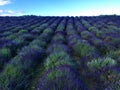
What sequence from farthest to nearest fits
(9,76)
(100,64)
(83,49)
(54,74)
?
1. (83,49)
2. (100,64)
3. (9,76)
4. (54,74)

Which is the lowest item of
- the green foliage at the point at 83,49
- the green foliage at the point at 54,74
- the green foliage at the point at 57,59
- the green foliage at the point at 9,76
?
the green foliage at the point at 83,49

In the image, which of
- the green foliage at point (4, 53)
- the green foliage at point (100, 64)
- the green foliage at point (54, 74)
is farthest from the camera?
the green foliage at point (4, 53)

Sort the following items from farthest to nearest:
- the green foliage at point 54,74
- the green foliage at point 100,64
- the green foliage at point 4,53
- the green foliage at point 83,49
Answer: the green foliage at point 83,49 < the green foliage at point 4,53 < the green foliage at point 100,64 < the green foliage at point 54,74

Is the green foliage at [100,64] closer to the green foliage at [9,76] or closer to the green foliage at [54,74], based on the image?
the green foliage at [54,74]

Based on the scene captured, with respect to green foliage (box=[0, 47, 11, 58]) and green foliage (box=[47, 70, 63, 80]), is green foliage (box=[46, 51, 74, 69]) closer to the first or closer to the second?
green foliage (box=[47, 70, 63, 80])

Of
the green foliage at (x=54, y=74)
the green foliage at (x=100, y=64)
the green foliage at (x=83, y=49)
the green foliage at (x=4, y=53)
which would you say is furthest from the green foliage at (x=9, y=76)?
the green foliage at (x=83, y=49)

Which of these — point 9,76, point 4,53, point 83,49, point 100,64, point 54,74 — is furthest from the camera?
point 83,49

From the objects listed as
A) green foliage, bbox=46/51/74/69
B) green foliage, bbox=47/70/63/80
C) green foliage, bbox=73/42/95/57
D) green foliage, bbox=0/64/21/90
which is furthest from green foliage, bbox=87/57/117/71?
green foliage, bbox=0/64/21/90

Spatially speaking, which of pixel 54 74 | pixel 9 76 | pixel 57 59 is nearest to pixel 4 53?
pixel 57 59

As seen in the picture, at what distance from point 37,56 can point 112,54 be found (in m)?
2.86

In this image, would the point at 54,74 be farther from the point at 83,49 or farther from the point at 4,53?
the point at 83,49

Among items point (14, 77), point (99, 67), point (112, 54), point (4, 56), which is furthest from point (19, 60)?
point (112, 54)

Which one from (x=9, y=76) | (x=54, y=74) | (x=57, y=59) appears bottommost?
(x=57, y=59)

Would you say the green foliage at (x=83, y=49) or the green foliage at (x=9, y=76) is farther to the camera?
the green foliage at (x=83, y=49)
